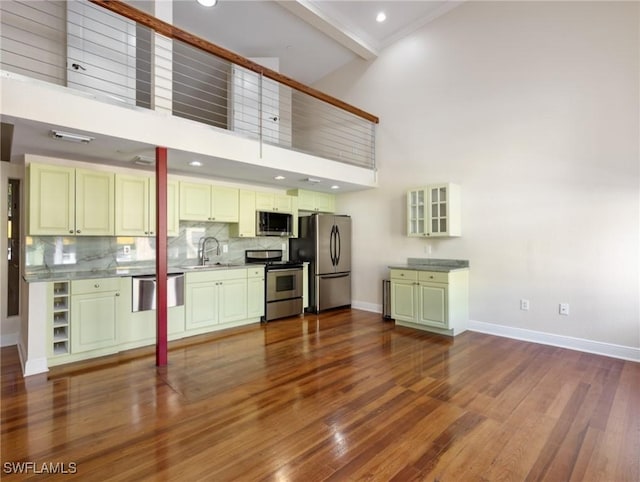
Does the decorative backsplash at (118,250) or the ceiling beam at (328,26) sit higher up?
the ceiling beam at (328,26)

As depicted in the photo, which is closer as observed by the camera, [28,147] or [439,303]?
[28,147]

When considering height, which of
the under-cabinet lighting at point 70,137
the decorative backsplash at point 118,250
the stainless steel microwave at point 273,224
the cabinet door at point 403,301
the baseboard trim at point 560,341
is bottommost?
the baseboard trim at point 560,341

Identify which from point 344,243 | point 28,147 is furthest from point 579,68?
point 28,147

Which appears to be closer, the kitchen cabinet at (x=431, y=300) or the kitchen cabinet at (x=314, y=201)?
the kitchen cabinet at (x=431, y=300)

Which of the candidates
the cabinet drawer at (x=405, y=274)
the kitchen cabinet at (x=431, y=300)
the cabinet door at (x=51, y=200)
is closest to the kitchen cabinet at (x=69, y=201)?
the cabinet door at (x=51, y=200)

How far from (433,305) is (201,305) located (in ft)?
10.2

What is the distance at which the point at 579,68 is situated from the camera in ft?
12.1

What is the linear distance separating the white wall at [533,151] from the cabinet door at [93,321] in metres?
4.09

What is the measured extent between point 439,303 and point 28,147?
5057mm

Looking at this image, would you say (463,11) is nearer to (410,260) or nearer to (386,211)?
(386,211)

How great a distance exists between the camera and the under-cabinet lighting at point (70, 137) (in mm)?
2801

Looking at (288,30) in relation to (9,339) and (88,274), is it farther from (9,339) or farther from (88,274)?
(9,339)

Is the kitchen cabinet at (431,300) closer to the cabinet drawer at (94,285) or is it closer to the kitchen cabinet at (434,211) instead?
the kitchen cabinet at (434,211)

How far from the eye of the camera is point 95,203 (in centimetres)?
371
